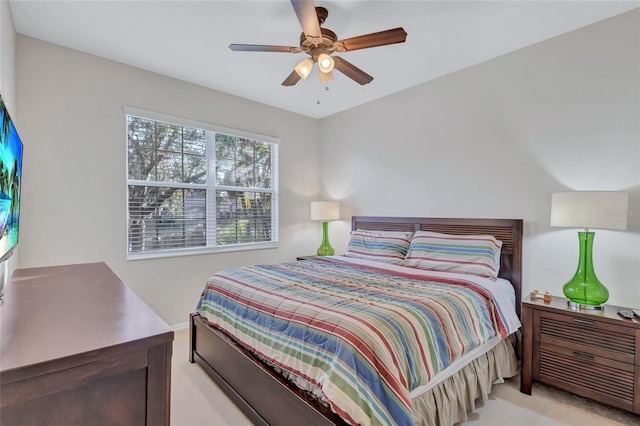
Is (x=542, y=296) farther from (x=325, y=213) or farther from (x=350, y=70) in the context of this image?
(x=325, y=213)

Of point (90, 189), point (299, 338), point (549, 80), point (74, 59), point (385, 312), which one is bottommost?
point (299, 338)

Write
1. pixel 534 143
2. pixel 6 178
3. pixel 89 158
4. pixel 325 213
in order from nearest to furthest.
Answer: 1. pixel 6 178
2. pixel 534 143
3. pixel 89 158
4. pixel 325 213

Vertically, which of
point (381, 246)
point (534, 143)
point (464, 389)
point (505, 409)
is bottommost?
point (505, 409)

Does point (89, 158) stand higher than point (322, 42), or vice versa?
point (322, 42)

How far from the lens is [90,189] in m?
2.96

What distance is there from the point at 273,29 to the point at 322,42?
1.95 ft

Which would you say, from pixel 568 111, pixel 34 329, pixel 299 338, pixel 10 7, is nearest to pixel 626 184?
pixel 568 111

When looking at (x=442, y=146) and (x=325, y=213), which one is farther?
(x=325, y=213)

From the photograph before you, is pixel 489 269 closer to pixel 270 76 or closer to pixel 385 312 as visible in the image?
pixel 385 312

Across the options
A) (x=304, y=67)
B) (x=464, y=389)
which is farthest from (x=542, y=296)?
(x=304, y=67)

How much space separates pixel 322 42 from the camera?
2.20 meters

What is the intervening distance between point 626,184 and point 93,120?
4.54 meters

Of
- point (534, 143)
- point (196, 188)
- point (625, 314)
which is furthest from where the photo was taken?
point (196, 188)

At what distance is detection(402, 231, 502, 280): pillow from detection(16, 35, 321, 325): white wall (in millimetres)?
2319
